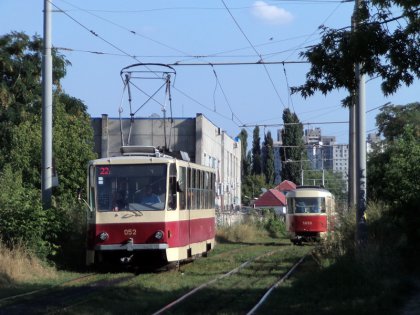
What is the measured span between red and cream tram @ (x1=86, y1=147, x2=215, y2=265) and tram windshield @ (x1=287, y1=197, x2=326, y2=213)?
18.5 m

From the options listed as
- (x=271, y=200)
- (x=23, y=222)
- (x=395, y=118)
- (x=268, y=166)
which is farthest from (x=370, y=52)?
(x=268, y=166)

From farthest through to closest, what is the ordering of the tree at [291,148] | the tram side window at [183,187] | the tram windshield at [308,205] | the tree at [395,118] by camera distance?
the tree at [291,148] < the tree at [395,118] < the tram windshield at [308,205] < the tram side window at [183,187]

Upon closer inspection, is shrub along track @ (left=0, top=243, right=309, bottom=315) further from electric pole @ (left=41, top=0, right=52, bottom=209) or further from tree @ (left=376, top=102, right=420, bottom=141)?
tree @ (left=376, top=102, right=420, bottom=141)

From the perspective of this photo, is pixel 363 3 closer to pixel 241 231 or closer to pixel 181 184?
pixel 181 184

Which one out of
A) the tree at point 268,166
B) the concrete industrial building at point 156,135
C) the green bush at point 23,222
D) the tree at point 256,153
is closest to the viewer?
the green bush at point 23,222

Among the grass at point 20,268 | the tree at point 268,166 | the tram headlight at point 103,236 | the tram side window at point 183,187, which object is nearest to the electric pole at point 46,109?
the grass at point 20,268

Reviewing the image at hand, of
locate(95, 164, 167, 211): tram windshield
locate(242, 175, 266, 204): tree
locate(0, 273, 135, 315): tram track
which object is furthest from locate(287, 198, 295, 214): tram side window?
locate(242, 175, 266, 204): tree

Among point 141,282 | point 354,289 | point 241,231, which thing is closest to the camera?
point 354,289

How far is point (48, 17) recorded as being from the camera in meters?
21.0

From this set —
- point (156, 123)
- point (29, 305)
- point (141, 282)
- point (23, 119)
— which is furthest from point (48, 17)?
point (156, 123)

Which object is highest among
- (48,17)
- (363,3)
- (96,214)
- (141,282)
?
(48,17)

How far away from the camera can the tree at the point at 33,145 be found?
19.6 m

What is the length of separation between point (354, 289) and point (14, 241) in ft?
28.4

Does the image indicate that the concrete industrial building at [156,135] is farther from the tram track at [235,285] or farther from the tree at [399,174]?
the tram track at [235,285]
